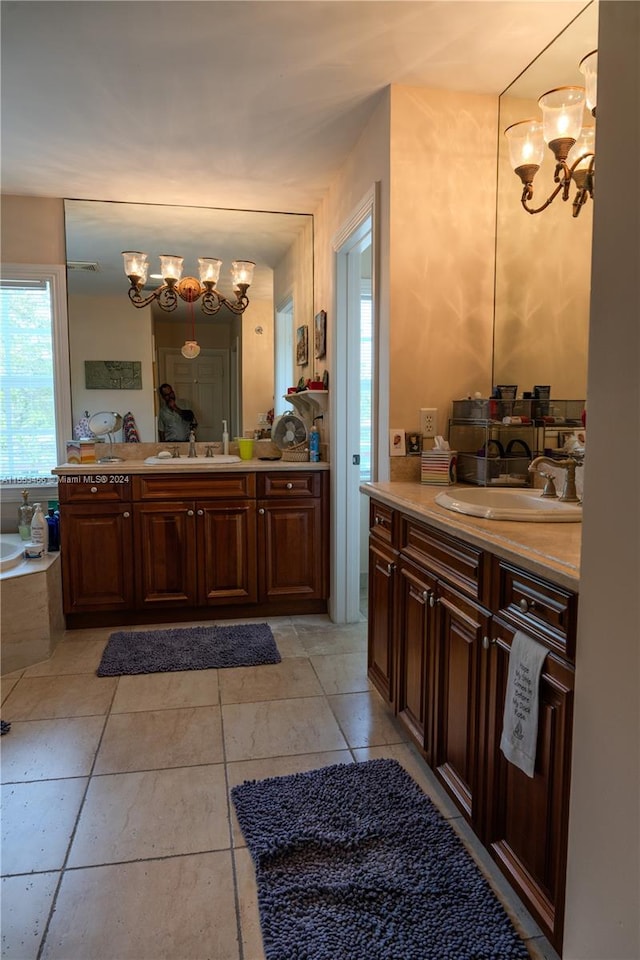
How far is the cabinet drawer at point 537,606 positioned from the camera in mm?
1204

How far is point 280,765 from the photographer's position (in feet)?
6.84

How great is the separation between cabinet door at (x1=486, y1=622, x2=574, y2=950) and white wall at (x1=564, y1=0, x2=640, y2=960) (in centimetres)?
10

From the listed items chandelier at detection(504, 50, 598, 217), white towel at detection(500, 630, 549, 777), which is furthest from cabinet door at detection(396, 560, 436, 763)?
chandelier at detection(504, 50, 598, 217)

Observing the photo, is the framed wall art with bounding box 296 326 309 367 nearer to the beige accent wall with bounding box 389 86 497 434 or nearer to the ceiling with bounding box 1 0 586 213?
the ceiling with bounding box 1 0 586 213

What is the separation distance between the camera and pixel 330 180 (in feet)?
11.1

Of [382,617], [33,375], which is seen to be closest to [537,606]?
[382,617]

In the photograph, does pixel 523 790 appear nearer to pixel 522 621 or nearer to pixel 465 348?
pixel 522 621

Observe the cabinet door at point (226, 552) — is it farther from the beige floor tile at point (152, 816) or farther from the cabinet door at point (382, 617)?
the beige floor tile at point (152, 816)

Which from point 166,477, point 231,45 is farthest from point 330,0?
point 166,477

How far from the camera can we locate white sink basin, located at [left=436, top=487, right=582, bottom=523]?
1.64 metres

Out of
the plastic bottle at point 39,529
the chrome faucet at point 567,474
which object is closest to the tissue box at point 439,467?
the chrome faucet at point 567,474

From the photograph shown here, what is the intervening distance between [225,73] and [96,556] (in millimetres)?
2370

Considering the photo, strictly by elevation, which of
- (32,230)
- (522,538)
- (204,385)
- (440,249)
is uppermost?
(32,230)

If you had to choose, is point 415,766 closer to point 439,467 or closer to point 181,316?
point 439,467
